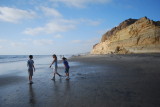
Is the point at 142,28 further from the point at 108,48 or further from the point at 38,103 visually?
the point at 38,103

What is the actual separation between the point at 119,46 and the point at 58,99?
45.6 m

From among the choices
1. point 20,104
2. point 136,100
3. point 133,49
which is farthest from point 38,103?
point 133,49

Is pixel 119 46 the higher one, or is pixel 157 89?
pixel 119 46

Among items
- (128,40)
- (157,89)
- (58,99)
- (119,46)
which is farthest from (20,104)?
(119,46)

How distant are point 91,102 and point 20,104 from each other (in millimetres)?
2651

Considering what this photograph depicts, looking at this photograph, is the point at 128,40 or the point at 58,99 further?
the point at 128,40

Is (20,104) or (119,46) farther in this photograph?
(119,46)

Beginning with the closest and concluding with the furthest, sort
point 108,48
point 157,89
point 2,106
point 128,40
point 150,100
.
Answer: point 150,100 → point 2,106 → point 157,89 → point 128,40 → point 108,48

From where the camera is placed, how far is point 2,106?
5.20 meters

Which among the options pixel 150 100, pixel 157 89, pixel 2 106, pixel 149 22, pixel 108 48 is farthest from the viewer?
pixel 108 48

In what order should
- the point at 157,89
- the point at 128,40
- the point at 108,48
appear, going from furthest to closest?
the point at 108,48 < the point at 128,40 < the point at 157,89

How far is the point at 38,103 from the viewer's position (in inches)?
206

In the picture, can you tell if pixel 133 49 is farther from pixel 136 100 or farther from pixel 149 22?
pixel 136 100

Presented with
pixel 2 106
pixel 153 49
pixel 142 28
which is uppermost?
pixel 142 28
